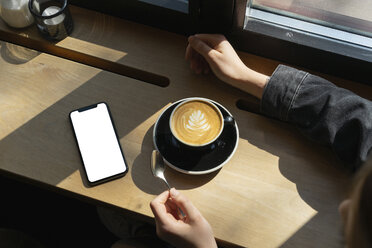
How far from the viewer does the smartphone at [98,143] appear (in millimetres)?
885

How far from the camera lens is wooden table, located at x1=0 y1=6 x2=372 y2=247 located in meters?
0.86

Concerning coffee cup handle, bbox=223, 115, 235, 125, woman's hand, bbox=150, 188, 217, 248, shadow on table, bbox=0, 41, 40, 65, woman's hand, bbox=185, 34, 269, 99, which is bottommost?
woman's hand, bbox=150, 188, 217, 248

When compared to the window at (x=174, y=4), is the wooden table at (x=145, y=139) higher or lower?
lower

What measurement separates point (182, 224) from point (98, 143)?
25cm

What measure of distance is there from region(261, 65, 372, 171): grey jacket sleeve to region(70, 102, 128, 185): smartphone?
0.34m

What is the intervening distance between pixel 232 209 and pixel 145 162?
0.68 feet

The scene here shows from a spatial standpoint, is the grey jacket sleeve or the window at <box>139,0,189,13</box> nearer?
the grey jacket sleeve

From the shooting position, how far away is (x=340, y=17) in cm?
95

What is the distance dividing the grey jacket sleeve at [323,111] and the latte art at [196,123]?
0.42 feet

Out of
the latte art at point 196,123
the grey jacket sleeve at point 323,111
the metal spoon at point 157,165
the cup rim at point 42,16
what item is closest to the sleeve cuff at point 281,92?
the grey jacket sleeve at point 323,111

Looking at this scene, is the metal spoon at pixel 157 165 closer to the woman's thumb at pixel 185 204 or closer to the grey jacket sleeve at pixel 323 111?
the woman's thumb at pixel 185 204

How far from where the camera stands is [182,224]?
2.80 ft

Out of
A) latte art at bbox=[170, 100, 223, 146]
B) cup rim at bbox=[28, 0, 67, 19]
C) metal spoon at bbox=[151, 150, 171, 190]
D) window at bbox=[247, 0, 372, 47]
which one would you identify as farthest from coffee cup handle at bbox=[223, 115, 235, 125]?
cup rim at bbox=[28, 0, 67, 19]

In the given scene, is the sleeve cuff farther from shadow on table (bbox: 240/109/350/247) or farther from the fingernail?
the fingernail
